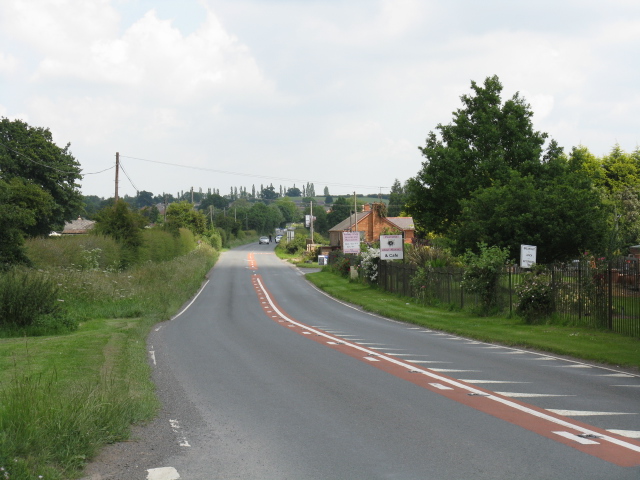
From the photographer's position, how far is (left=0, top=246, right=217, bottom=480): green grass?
6.38 meters

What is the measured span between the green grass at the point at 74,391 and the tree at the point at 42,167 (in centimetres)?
3410

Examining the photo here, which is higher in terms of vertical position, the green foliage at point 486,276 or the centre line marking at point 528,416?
the green foliage at point 486,276

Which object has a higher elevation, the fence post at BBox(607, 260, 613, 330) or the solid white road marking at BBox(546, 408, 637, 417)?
the fence post at BBox(607, 260, 613, 330)

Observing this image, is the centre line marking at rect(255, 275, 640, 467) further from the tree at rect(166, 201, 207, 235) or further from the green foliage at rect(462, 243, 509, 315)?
the tree at rect(166, 201, 207, 235)

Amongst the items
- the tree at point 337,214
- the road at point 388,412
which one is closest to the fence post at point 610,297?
the road at point 388,412

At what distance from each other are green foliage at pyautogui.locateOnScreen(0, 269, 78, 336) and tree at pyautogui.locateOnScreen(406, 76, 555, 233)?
3277 centimetres

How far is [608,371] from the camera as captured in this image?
13.4 metres

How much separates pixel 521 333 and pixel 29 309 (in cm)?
1444

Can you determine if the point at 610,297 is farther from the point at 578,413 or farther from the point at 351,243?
the point at 351,243

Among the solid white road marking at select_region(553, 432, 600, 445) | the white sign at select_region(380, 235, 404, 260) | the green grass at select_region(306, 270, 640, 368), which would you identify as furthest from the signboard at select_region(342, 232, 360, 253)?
the solid white road marking at select_region(553, 432, 600, 445)

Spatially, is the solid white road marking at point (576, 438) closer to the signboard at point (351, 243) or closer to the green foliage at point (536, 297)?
the green foliage at point (536, 297)

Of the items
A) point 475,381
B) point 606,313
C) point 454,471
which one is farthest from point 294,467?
point 606,313

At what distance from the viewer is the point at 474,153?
50.0 meters

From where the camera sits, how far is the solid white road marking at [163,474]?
6.30 metres
